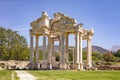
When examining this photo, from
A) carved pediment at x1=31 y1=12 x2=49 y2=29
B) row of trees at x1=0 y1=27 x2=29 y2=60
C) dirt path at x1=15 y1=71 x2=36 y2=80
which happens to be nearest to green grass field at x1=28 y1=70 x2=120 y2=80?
dirt path at x1=15 y1=71 x2=36 y2=80

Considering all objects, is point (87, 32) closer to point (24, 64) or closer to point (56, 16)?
point (56, 16)

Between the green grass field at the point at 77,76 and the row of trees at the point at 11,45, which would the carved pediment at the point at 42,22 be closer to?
the green grass field at the point at 77,76

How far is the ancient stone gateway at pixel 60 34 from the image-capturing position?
63.9m

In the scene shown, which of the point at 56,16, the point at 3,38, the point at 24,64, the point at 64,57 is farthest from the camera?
the point at 3,38

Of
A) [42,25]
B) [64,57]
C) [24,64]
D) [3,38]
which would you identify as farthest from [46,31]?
[3,38]

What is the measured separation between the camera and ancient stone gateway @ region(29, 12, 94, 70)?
2518 inches

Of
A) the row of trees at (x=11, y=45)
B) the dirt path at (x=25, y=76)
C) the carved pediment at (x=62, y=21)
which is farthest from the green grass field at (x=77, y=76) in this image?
the row of trees at (x=11, y=45)

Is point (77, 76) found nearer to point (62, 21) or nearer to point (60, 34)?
point (62, 21)

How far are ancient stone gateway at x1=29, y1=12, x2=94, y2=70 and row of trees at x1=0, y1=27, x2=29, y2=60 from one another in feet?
96.3

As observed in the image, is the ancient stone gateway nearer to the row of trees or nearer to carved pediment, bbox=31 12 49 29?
carved pediment, bbox=31 12 49 29

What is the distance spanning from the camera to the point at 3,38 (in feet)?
323

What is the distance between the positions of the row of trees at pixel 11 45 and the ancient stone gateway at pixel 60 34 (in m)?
29.3

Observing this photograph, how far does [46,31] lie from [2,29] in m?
34.9

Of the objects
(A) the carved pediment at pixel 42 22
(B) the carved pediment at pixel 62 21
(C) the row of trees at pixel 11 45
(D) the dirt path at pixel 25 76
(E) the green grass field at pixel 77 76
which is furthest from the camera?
(C) the row of trees at pixel 11 45
